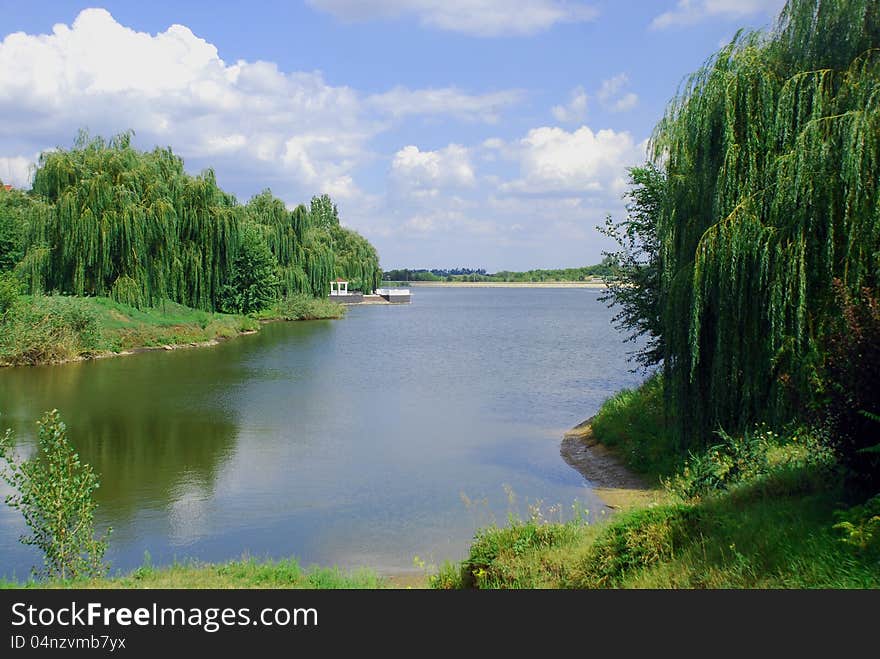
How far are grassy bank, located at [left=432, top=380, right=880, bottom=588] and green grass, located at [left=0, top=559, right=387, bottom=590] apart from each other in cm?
107

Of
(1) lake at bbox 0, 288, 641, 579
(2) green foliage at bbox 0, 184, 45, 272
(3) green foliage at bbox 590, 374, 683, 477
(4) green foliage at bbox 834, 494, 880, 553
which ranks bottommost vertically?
(1) lake at bbox 0, 288, 641, 579

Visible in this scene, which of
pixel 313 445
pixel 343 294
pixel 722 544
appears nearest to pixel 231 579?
pixel 722 544

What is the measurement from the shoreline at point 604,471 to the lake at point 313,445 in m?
0.28

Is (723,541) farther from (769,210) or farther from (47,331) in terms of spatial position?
(47,331)

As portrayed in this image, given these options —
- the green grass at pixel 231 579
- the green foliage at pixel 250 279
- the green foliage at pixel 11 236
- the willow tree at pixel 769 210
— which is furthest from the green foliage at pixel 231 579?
the green foliage at pixel 250 279

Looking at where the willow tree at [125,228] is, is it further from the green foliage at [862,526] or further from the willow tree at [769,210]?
the green foliage at [862,526]

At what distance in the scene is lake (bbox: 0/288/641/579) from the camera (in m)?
10.7

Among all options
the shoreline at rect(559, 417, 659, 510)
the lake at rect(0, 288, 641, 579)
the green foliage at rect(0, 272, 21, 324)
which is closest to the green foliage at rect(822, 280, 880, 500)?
the lake at rect(0, 288, 641, 579)

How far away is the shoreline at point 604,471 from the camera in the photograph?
1186 centimetres

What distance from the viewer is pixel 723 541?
5883 millimetres

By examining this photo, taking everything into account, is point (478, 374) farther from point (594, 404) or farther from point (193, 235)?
point (193, 235)

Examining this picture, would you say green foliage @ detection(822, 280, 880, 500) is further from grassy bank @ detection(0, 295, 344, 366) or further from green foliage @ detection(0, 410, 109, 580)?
grassy bank @ detection(0, 295, 344, 366)
